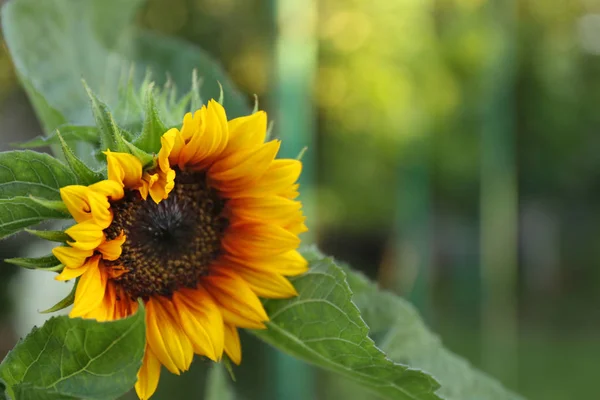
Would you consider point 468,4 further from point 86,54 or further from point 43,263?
point 43,263

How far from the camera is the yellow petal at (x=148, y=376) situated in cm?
30

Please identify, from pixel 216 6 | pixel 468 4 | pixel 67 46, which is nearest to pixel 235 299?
pixel 67 46

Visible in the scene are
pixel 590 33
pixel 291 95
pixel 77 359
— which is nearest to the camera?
pixel 77 359

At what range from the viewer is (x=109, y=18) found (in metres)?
0.44

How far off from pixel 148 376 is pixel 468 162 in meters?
4.01

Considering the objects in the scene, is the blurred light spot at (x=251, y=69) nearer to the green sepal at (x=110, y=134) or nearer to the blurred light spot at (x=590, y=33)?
the green sepal at (x=110, y=134)

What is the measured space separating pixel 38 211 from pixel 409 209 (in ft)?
11.6

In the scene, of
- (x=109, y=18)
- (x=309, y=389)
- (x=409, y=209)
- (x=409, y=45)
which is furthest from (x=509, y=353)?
(x=109, y=18)

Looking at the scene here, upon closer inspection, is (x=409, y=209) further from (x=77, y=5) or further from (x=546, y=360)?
(x=77, y=5)

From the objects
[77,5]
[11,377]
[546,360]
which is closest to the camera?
[11,377]

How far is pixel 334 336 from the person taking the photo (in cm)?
30

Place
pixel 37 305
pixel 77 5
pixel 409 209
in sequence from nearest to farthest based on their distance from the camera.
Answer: pixel 77 5 < pixel 37 305 < pixel 409 209

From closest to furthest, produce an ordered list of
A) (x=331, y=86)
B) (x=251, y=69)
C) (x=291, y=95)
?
1. (x=291, y=95)
2. (x=251, y=69)
3. (x=331, y=86)

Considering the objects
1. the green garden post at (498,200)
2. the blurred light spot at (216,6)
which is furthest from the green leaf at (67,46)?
the green garden post at (498,200)
